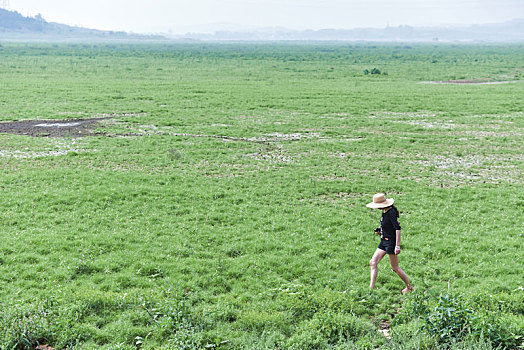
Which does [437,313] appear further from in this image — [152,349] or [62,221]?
[62,221]

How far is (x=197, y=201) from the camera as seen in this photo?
15.4m

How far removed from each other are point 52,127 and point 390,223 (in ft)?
80.0

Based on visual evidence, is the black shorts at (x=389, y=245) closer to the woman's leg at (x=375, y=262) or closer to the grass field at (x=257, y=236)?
the woman's leg at (x=375, y=262)

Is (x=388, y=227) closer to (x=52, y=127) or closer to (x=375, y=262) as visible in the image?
(x=375, y=262)

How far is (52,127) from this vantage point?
1093 inches

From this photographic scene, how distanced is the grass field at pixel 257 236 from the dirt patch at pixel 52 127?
1.21 meters

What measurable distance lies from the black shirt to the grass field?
1.29m

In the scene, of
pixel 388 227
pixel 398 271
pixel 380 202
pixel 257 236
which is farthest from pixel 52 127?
pixel 398 271

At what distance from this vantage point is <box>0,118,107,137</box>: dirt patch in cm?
2573

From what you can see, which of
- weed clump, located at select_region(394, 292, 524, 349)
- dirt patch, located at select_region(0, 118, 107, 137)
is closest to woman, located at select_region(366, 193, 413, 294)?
weed clump, located at select_region(394, 292, 524, 349)

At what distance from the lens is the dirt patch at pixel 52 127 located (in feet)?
84.4

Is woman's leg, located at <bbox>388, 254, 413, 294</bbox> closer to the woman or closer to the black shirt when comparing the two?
the woman

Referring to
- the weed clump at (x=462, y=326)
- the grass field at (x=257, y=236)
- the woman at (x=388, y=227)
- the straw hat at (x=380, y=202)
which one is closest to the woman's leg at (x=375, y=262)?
the woman at (x=388, y=227)

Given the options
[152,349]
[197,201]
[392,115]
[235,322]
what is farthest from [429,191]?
[392,115]
